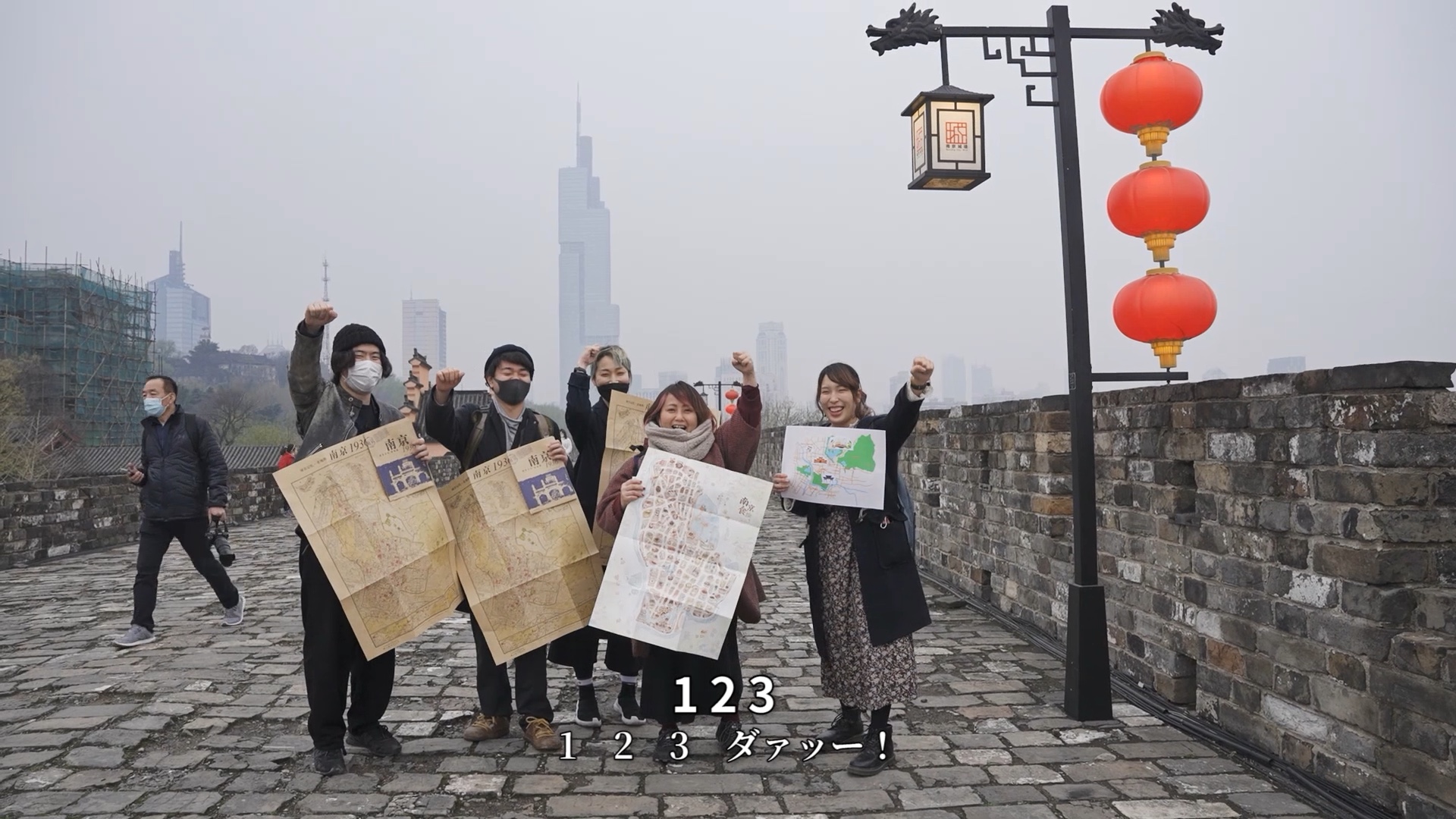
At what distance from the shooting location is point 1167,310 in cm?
669

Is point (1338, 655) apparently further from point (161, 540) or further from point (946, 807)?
point (161, 540)

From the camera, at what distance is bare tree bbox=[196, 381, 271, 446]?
2265 inches

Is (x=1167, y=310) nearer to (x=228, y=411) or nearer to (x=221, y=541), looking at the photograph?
(x=221, y=541)

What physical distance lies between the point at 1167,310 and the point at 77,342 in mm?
48261

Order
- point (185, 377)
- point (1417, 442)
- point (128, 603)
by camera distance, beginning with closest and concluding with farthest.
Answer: point (1417, 442)
point (128, 603)
point (185, 377)

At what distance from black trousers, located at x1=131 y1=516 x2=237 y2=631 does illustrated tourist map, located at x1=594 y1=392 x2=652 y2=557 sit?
12.2 ft

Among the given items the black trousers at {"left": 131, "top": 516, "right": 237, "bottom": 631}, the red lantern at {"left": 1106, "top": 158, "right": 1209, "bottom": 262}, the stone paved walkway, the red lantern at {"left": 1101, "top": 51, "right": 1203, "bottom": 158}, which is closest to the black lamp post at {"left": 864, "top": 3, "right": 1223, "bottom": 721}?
the stone paved walkway

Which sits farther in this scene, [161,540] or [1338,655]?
[161,540]

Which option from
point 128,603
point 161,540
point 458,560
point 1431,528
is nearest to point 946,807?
point 1431,528

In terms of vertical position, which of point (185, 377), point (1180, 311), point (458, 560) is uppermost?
point (185, 377)

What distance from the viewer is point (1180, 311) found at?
21.9ft

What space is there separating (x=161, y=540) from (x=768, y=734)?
473 cm

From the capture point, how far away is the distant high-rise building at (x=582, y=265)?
11725cm

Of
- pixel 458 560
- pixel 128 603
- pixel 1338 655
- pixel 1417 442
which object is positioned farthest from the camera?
pixel 128 603
